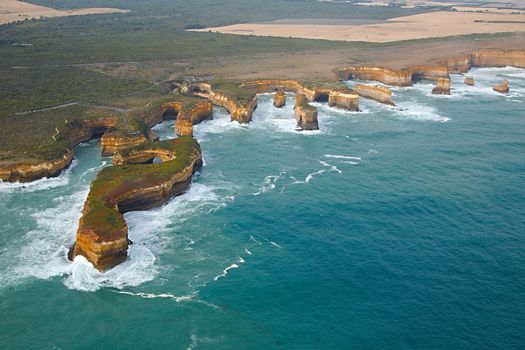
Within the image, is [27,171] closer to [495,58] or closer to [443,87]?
[443,87]

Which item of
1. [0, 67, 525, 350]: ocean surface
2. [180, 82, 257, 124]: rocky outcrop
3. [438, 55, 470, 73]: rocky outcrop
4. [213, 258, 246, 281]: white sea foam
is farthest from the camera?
[438, 55, 470, 73]: rocky outcrop

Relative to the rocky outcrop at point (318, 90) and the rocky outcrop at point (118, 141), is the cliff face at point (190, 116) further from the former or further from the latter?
the rocky outcrop at point (318, 90)

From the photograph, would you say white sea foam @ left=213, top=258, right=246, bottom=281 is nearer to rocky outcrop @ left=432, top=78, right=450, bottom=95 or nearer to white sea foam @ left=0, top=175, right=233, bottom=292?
white sea foam @ left=0, top=175, right=233, bottom=292

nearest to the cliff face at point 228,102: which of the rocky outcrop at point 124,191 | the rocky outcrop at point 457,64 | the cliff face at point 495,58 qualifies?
the rocky outcrop at point 124,191

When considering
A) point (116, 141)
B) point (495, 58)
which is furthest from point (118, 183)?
point (495, 58)

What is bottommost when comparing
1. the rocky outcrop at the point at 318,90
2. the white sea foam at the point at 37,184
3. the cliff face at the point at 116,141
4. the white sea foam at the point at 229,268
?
the white sea foam at the point at 229,268

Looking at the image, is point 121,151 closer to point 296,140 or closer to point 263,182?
point 263,182

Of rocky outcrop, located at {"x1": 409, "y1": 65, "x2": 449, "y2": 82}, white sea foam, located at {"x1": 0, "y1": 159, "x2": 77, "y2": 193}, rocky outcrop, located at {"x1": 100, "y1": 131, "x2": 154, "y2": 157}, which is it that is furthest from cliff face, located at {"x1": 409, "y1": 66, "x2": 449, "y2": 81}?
white sea foam, located at {"x1": 0, "y1": 159, "x2": 77, "y2": 193}
